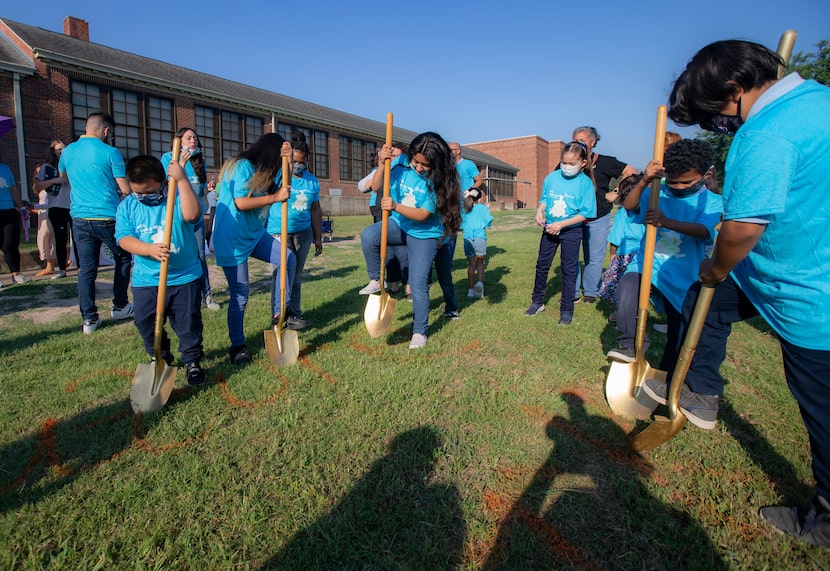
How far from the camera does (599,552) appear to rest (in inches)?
79.3

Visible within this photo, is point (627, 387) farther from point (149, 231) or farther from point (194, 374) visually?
point (149, 231)

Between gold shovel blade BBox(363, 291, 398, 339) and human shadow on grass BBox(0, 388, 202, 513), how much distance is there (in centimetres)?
179

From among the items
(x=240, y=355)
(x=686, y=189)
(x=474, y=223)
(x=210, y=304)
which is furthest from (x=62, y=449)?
(x=474, y=223)

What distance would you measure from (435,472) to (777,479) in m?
1.79

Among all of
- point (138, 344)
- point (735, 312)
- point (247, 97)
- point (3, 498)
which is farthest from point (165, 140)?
point (735, 312)

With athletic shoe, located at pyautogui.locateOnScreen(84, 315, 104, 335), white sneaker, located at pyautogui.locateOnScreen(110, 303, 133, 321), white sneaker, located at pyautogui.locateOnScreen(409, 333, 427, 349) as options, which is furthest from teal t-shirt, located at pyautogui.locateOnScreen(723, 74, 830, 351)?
white sneaker, located at pyautogui.locateOnScreen(110, 303, 133, 321)

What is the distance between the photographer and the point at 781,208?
5.86ft

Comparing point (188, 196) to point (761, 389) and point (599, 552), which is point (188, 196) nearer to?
point (599, 552)

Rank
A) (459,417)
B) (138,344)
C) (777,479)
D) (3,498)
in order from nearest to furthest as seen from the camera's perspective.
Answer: (3,498)
(777,479)
(459,417)
(138,344)

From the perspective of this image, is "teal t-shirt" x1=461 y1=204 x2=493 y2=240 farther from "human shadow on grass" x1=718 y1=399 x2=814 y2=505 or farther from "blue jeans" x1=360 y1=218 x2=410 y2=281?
"human shadow on grass" x1=718 y1=399 x2=814 y2=505

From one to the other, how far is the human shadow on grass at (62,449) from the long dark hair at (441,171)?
2.76m

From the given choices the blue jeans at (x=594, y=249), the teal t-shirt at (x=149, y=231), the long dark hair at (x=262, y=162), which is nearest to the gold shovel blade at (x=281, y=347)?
the teal t-shirt at (x=149, y=231)

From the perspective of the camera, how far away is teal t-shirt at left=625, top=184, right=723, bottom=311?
130 inches

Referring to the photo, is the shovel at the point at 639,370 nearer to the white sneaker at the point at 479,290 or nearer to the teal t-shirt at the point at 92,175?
the white sneaker at the point at 479,290
